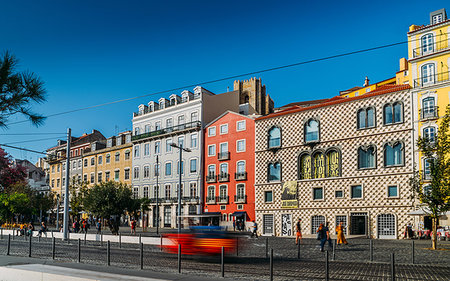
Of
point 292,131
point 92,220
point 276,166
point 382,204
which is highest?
point 292,131

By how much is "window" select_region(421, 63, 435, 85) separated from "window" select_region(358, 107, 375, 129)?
203 inches

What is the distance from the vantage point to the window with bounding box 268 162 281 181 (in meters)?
48.4

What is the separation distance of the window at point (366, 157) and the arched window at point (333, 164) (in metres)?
2.13

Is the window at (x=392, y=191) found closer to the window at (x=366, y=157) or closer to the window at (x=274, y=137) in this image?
the window at (x=366, y=157)

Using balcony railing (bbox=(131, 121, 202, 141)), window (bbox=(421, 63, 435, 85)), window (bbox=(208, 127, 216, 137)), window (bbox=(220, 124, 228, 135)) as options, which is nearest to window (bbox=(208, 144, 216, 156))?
window (bbox=(208, 127, 216, 137))

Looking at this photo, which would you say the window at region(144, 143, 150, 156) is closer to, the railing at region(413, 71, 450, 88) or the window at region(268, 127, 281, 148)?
the window at region(268, 127, 281, 148)

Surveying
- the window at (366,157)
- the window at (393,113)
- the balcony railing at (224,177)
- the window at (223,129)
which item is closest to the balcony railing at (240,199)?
the balcony railing at (224,177)

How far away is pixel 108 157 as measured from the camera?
239ft

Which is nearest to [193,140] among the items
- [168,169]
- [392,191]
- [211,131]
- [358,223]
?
[211,131]

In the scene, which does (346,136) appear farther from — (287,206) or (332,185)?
(287,206)

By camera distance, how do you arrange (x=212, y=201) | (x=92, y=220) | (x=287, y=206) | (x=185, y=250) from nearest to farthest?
(x=185, y=250), (x=287, y=206), (x=212, y=201), (x=92, y=220)

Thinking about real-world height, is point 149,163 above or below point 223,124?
below

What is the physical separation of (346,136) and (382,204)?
7.32m

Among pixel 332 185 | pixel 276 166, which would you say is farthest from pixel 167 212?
pixel 332 185
